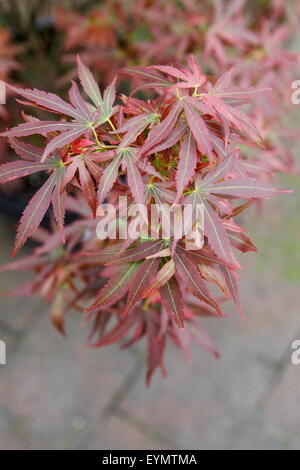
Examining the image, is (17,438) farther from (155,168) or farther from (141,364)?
(155,168)

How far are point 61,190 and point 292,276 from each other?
1.30m

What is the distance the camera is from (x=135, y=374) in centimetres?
185

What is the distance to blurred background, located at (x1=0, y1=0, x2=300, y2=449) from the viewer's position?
174 cm

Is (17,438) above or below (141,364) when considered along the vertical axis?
below

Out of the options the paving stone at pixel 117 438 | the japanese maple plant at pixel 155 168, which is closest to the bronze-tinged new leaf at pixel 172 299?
the japanese maple plant at pixel 155 168

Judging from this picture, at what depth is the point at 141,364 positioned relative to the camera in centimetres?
187

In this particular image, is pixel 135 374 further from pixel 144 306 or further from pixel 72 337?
pixel 144 306

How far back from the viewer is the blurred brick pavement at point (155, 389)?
68.1 inches

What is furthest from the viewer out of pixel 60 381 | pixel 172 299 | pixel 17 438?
pixel 60 381

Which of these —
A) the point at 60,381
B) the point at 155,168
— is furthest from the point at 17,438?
the point at 155,168

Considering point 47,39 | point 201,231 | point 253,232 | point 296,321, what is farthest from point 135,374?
point 47,39

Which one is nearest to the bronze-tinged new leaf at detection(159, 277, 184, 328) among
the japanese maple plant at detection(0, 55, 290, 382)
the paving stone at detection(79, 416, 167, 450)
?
the japanese maple plant at detection(0, 55, 290, 382)

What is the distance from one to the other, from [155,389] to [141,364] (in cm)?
10

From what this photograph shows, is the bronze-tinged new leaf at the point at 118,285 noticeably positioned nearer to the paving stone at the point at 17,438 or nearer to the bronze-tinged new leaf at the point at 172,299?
the bronze-tinged new leaf at the point at 172,299
